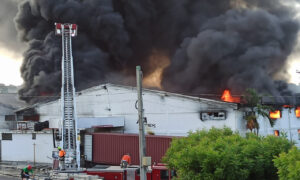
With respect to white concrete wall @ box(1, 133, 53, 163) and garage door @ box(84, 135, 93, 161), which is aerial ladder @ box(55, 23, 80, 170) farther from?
white concrete wall @ box(1, 133, 53, 163)

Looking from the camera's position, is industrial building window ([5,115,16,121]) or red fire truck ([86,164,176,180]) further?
industrial building window ([5,115,16,121])

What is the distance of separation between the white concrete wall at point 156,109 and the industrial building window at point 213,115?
0.69 ft

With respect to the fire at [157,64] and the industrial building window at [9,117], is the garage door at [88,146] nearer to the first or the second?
the industrial building window at [9,117]

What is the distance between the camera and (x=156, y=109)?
25.6 meters

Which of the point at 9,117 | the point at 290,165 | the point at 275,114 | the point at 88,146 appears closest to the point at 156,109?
the point at 88,146

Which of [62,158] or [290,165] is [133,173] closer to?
[62,158]

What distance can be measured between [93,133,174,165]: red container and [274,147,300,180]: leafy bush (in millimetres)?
10700

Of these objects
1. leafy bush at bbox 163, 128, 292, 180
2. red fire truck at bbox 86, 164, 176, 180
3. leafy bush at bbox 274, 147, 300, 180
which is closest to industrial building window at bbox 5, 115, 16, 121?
red fire truck at bbox 86, 164, 176, 180

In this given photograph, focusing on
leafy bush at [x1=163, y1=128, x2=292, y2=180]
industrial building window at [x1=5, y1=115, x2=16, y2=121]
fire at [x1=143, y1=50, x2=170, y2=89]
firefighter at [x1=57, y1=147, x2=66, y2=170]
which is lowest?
firefighter at [x1=57, y1=147, x2=66, y2=170]

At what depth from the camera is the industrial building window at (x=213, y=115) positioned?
Answer: 22.9 meters

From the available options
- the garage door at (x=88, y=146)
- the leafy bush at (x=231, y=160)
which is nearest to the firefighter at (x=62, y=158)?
the garage door at (x=88, y=146)

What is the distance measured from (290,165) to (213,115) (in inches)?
643

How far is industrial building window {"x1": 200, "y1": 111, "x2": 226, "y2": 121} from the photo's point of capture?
75.1ft

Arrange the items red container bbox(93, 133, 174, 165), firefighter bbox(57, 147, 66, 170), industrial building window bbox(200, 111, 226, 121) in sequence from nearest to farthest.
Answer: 1. firefighter bbox(57, 147, 66, 170)
2. red container bbox(93, 133, 174, 165)
3. industrial building window bbox(200, 111, 226, 121)
